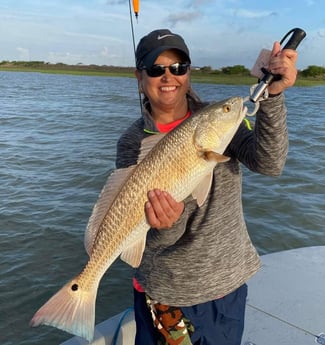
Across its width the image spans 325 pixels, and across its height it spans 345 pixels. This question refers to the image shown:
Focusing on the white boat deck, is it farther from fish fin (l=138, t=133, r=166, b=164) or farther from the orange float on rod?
the orange float on rod

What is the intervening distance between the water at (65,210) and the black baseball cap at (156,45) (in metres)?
4.31

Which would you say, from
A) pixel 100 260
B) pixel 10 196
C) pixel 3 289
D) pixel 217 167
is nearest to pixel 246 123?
pixel 217 167

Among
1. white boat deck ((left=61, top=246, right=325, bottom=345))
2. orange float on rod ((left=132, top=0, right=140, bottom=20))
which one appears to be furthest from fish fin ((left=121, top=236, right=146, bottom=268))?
orange float on rod ((left=132, top=0, right=140, bottom=20))

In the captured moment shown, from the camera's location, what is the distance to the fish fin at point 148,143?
2.56 metres

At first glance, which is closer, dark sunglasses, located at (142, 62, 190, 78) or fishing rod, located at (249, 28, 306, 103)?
fishing rod, located at (249, 28, 306, 103)

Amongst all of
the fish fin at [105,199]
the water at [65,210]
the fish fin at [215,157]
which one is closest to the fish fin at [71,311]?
the fish fin at [105,199]

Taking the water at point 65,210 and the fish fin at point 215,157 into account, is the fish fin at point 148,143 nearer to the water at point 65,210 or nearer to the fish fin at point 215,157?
the fish fin at point 215,157

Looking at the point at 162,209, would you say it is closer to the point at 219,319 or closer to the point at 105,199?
the point at 105,199

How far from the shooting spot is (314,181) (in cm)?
1201

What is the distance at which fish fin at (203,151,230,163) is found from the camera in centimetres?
234

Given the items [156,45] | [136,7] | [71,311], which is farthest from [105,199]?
[136,7]

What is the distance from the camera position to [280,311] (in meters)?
4.03

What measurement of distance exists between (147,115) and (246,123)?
666mm

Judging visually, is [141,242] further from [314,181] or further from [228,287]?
[314,181]
